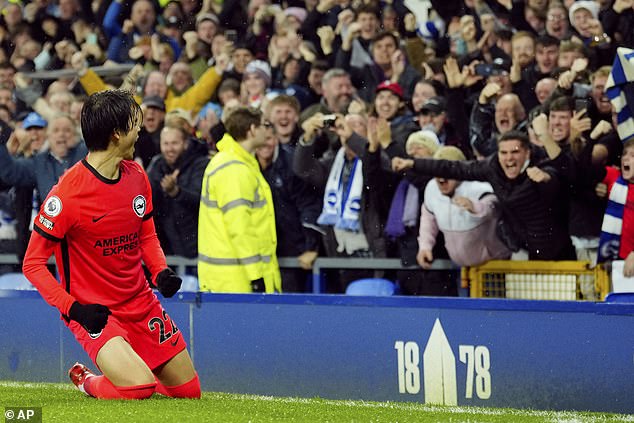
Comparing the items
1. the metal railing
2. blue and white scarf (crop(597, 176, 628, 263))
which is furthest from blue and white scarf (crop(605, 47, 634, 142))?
the metal railing

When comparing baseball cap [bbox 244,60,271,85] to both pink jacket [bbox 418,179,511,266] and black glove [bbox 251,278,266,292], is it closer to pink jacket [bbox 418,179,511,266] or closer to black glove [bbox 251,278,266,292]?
pink jacket [bbox 418,179,511,266]

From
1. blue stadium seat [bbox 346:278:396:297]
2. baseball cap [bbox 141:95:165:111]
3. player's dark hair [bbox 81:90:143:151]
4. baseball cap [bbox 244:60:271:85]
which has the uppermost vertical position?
baseball cap [bbox 244:60:271:85]

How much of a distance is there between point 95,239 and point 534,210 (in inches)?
143

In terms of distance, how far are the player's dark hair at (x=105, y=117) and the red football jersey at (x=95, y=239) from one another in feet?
0.59

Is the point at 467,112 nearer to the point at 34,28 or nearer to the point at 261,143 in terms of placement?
the point at 261,143

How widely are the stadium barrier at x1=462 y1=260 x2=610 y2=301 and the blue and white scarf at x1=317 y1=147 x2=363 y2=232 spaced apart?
1080 millimetres

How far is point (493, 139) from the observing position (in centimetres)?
958

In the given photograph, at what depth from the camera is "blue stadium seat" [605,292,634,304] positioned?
697 cm

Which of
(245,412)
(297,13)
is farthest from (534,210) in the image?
(297,13)

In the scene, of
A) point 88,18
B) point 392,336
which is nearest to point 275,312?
point 392,336

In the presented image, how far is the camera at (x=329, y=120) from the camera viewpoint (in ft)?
32.0

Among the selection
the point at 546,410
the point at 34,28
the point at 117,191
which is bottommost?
the point at 546,410

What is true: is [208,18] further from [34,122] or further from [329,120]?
[329,120]

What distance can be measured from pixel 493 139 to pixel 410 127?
32.4 inches
